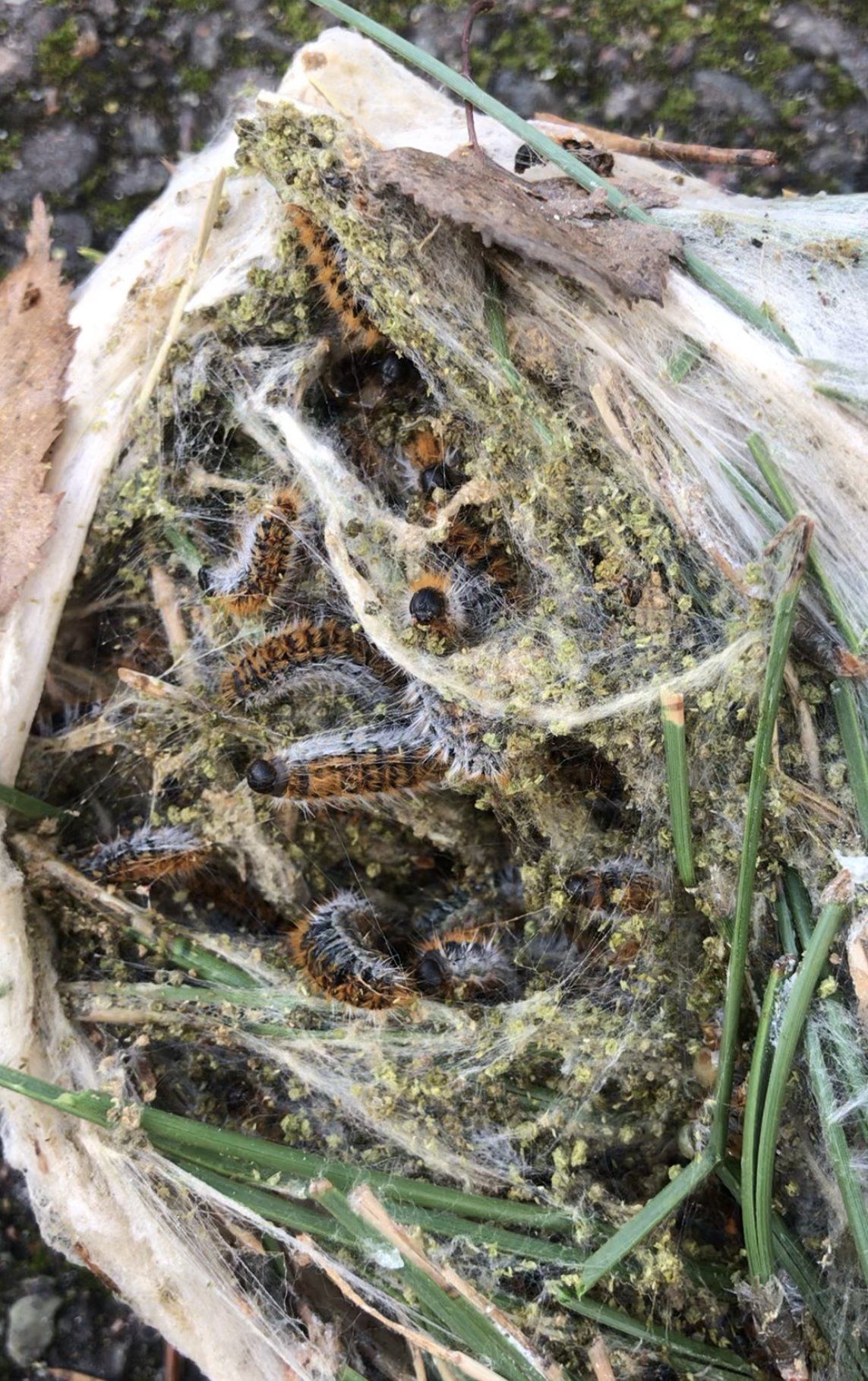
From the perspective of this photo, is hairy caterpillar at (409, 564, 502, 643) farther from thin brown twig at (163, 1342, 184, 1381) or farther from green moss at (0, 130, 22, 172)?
thin brown twig at (163, 1342, 184, 1381)

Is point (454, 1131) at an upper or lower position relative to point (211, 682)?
lower

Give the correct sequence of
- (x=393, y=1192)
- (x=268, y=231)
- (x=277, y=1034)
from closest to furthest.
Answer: (x=393, y=1192) → (x=277, y=1034) → (x=268, y=231)

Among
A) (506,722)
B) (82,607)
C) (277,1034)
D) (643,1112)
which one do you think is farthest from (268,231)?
(643,1112)

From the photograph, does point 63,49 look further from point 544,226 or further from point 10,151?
point 544,226

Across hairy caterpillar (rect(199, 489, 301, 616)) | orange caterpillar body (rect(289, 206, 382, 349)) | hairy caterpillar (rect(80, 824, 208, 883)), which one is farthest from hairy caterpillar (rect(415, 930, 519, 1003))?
orange caterpillar body (rect(289, 206, 382, 349))

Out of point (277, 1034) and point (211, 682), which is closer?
point (277, 1034)

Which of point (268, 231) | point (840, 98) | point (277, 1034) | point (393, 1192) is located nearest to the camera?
point (393, 1192)

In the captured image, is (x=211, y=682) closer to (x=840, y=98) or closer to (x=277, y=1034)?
(x=277, y=1034)
